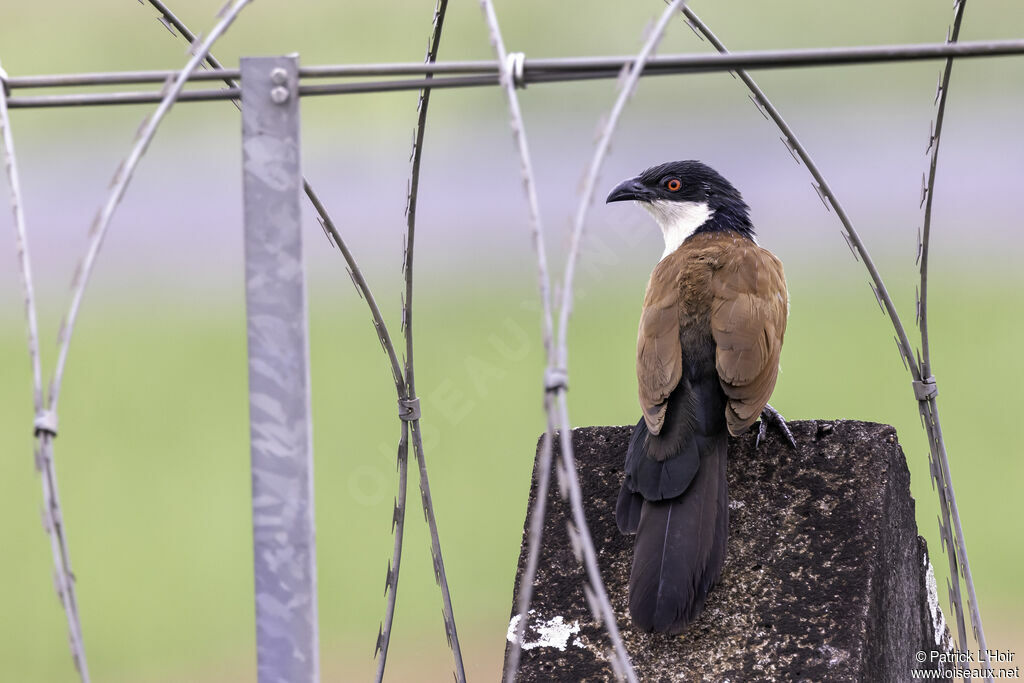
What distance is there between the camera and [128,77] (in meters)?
2.12

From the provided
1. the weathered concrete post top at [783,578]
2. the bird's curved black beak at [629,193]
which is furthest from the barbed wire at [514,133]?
the bird's curved black beak at [629,193]

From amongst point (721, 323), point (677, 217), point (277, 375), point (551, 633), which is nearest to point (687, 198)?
point (677, 217)

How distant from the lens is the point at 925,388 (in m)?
3.11

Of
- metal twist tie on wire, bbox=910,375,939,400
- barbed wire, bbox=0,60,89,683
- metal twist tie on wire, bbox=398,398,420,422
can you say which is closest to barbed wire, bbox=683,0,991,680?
metal twist tie on wire, bbox=910,375,939,400

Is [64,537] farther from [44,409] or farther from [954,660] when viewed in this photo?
[954,660]

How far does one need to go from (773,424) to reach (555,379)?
1.50 meters

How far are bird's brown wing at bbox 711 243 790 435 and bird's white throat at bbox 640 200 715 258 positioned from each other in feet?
1.28

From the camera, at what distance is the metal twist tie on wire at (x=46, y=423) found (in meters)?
1.81

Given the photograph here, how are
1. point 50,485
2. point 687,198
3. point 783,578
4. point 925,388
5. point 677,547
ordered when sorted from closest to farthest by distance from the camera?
point 50,485
point 677,547
point 783,578
point 925,388
point 687,198

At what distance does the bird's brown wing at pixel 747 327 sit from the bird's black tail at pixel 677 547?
20cm

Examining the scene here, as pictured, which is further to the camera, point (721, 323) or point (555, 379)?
point (721, 323)

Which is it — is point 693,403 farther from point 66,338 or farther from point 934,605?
point 66,338

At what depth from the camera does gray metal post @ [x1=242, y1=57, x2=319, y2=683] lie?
202 centimetres

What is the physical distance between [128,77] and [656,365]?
151 centimetres
